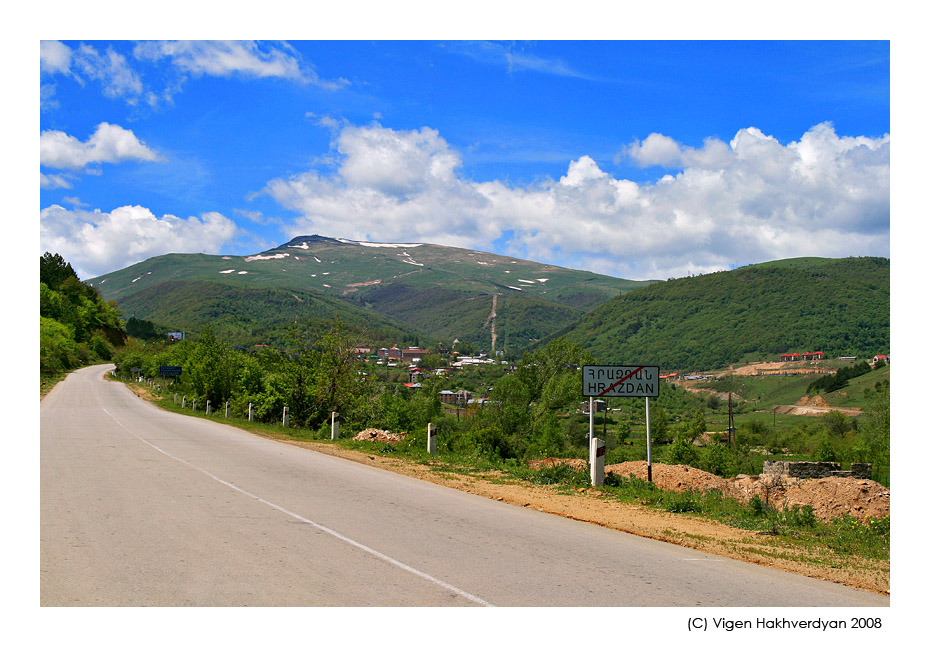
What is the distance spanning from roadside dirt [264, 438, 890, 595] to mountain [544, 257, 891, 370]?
10738 centimetres

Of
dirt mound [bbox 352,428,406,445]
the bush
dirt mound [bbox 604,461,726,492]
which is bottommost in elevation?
the bush

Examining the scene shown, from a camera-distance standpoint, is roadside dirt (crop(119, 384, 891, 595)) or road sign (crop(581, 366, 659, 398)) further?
road sign (crop(581, 366, 659, 398))

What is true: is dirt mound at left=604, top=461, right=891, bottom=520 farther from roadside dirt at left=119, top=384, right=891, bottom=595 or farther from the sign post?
the sign post

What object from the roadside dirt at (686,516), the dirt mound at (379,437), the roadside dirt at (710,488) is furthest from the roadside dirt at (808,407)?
the roadside dirt at (686,516)

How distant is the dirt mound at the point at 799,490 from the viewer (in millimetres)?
10656

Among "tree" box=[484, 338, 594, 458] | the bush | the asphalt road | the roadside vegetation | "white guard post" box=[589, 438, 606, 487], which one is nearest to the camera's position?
the asphalt road

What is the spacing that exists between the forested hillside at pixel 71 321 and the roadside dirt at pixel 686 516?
80.5 metres

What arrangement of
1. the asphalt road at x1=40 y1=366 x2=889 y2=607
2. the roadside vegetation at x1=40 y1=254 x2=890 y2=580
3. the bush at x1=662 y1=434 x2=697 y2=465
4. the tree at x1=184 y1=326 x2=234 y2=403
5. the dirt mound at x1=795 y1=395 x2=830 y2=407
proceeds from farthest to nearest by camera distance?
the dirt mound at x1=795 y1=395 x2=830 y2=407
the tree at x1=184 y1=326 x2=234 y2=403
the bush at x1=662 y1=434 x2=697 y2=465
the roadside vegetation at x1=40 y1=254 x2=890 y2=580
the asphalt road at x1=40 y1=366 x2=889 y2=607

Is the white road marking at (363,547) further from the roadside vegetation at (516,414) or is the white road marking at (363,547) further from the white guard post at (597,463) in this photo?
the white guard post at (597,463)

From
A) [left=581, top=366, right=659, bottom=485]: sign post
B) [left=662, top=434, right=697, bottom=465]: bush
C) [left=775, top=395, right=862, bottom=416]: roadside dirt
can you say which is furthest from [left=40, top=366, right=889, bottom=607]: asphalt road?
[left=775, top=395, right=862, bottom=416]: roadside dirt

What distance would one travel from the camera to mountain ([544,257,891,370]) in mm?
134875

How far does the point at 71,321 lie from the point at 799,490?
125907 millimetres

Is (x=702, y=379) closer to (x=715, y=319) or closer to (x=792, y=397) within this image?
(x=792, y=397)

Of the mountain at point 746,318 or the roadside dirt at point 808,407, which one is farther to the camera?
the mountain at point 746,318
